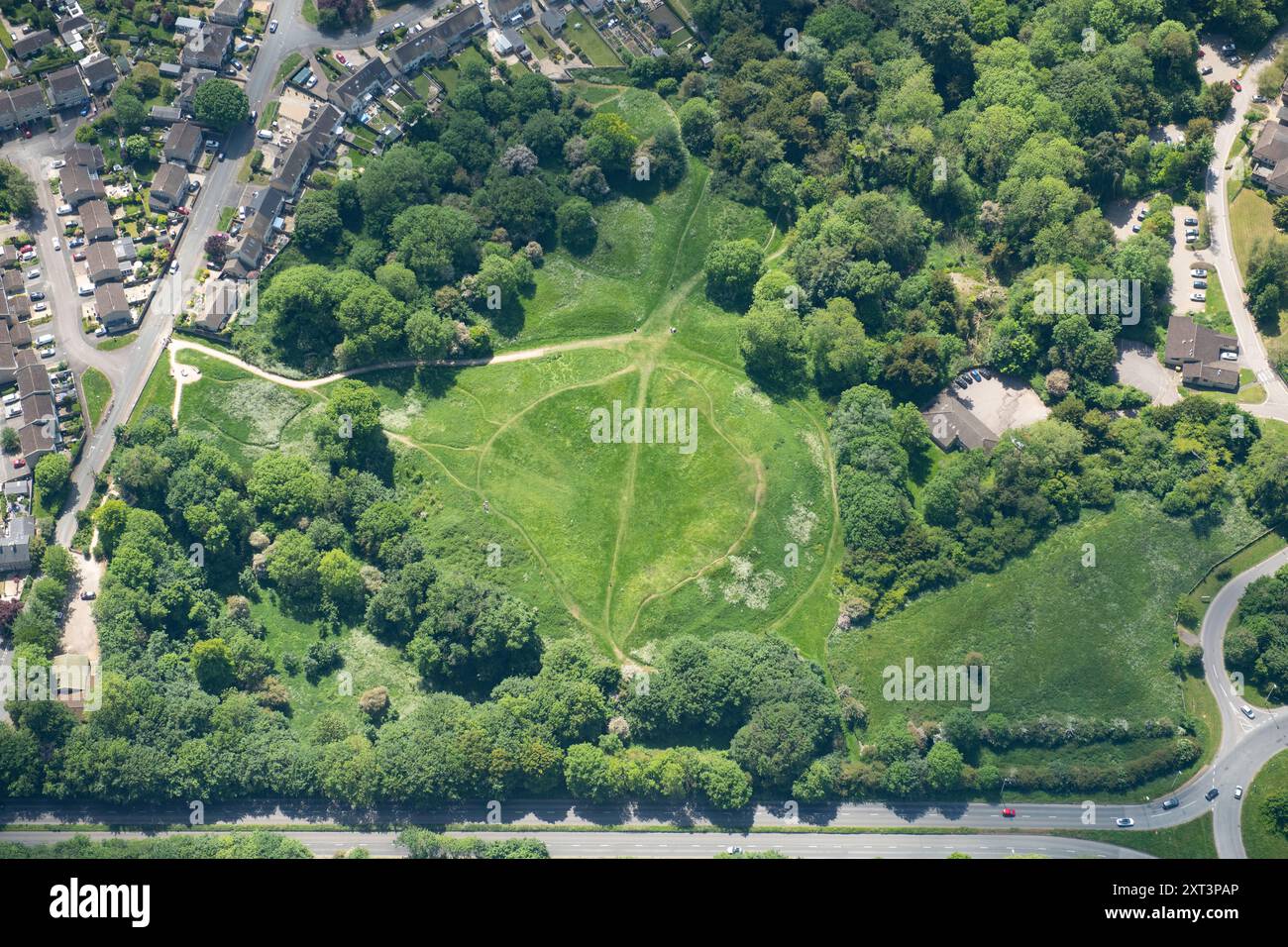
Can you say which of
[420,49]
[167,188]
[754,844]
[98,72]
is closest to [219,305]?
[167,188]

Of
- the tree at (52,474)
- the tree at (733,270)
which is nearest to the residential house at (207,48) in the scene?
the tree at (52,474)

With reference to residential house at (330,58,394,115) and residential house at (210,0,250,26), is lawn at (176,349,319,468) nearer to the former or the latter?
residential house at (330,58,394,115)

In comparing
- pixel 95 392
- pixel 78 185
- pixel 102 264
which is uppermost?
pixel 78 185

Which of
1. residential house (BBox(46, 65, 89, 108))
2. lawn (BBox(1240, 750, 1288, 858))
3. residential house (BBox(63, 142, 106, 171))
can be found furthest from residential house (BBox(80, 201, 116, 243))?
lawn (BBox(1240, 750, 1288, 858))

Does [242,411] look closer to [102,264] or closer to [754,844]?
[102,264]

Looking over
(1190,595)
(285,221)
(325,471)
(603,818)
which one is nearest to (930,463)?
(1190,595)

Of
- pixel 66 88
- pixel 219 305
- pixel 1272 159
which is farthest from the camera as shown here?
pixel 66 88

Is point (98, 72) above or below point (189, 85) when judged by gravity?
above

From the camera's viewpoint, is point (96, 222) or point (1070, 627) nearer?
point (1070, 627)
